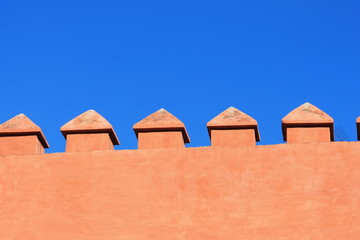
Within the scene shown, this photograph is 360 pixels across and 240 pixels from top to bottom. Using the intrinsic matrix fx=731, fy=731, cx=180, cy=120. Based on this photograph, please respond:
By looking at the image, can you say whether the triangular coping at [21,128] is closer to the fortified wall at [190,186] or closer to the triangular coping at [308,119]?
the fortified wall at [190,186]

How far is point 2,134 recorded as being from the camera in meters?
7.06

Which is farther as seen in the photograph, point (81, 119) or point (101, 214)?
point (81, 119)

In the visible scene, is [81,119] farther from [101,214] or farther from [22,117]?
[101,214]

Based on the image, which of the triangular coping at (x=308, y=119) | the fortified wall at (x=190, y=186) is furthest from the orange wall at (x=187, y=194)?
the triangular coping at (x=308, y=119)

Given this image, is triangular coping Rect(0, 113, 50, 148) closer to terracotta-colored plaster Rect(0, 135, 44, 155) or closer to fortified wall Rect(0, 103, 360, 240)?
terracotta-colored plaster Rect(0, 135, 44, 155)

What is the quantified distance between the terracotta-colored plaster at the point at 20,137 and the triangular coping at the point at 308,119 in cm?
236

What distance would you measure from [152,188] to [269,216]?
106cm

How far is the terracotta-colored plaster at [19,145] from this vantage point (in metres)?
6.98

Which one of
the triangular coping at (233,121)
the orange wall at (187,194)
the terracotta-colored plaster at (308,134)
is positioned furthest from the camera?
the triangular coping at (233,121)

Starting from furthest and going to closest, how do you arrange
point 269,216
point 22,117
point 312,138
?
1. point 22,117
2. point 312,138
3. point 269,216

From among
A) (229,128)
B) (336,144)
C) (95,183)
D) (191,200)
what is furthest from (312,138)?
A: (95,183)

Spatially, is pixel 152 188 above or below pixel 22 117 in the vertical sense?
below

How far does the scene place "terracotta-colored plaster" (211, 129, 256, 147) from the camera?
680 centimetres

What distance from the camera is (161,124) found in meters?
6.93
